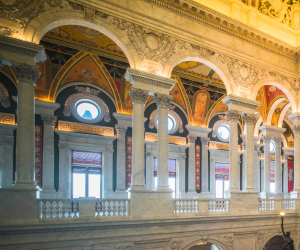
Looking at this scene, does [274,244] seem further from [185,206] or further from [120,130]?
[120,130]

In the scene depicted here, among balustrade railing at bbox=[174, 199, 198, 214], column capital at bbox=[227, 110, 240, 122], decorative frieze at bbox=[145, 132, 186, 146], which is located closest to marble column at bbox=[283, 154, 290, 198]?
decorative frieze at bbox=[145, 132, 186, 146]

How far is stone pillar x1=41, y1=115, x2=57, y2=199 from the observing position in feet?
41.1

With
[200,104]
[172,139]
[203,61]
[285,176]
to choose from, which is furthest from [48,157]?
[285,176]

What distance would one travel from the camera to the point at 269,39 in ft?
43.5

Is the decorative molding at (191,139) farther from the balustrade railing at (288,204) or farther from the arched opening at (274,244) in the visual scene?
the arched opening at (274,244)

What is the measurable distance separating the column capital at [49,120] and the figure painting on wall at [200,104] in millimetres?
8200

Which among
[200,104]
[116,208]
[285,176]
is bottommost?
[116,208]

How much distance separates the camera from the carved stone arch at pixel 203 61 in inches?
424

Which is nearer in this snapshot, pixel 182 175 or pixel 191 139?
pixel 182 175

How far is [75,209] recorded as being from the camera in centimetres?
844

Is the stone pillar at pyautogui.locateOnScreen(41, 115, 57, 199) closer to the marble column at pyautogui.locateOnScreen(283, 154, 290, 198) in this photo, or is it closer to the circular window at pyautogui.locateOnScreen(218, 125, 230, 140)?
the circular window at pyautogui.locateOnScreen(218, 125, 230, 140)

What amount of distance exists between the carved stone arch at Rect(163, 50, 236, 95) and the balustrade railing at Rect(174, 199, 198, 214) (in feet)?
15.2

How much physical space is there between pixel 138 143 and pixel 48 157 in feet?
17.0

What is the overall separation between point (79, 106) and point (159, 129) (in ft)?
17.9
